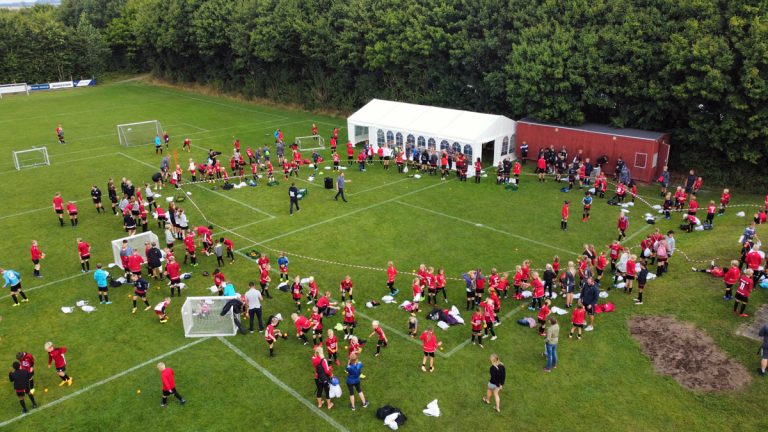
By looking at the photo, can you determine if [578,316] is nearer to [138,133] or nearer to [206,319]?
[206,319]

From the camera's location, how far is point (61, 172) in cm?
3509

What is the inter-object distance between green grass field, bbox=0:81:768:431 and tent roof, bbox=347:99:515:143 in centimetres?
328

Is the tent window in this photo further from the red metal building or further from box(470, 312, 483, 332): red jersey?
box(470, 312, 483, 332): red jersey

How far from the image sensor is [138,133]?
44594 millimetres

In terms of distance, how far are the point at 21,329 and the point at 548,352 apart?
53.0 ft

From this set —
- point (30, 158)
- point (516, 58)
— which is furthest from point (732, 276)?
point (30, 158)

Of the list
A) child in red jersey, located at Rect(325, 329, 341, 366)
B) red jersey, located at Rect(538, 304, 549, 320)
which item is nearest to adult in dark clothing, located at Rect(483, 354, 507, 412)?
red jersey, located at Rect(538, 304, 549, 320)

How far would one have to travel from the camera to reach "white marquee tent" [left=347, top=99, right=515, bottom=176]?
33.1 metres

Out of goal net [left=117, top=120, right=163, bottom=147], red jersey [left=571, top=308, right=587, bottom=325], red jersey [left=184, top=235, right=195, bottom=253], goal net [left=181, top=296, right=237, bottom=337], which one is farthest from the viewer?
goal net [left=117, top=120, right=163, bottom=147]

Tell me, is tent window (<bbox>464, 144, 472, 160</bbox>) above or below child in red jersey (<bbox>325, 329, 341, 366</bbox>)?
above

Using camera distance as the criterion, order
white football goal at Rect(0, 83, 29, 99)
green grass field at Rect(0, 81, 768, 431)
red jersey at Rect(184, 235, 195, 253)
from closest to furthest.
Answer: green grass field at Rect(0, 81, 768, 431)
red jersey at Rect(184, 235, 195, 253)
white football goal at Rect(0, 83, 29, 99)

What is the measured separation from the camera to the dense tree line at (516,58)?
89.8ft

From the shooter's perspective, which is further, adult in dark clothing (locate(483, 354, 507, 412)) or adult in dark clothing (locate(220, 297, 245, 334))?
adult in dark clothing (locate(220, 297, 245, 334))

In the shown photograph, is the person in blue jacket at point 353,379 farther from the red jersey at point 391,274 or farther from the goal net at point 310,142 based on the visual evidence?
the goal net at point 310,142
